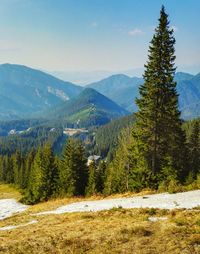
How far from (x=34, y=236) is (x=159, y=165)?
29.5 meters

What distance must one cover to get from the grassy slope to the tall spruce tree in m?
23.2

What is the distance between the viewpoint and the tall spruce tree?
44.7 metres

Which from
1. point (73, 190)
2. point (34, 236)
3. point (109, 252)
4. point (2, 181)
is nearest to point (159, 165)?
point (73, 190)

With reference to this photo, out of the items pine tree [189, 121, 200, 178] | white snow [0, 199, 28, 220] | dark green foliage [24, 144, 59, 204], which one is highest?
pine tree [189, 121, 200, 178]

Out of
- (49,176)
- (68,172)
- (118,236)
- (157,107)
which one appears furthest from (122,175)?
(118,236)

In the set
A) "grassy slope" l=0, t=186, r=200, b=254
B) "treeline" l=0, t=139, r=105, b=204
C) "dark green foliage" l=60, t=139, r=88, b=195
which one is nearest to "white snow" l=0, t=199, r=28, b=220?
"treeline" l=0, t=139, r=105, b=204

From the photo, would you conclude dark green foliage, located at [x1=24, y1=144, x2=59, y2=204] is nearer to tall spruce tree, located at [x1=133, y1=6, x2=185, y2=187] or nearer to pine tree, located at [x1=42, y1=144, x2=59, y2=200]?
pine tree, located at [x1=42, y1=144, x2=59, y2=200]

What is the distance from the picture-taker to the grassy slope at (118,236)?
50.6 feet

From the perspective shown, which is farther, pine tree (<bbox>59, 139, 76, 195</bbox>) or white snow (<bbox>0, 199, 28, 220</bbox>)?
pine tree (<bbox>59, 139, 76, 195</bbox>)

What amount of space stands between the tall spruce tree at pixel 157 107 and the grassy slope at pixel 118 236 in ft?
76.1

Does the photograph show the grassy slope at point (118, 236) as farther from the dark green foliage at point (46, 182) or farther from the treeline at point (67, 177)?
the dark green foliage at point (46, 182)

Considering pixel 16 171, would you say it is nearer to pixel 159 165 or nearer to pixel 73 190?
pixel 73 190

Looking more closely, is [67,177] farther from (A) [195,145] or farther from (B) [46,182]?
(A) [195,145]

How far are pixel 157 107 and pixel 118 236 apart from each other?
29766 millimetres
